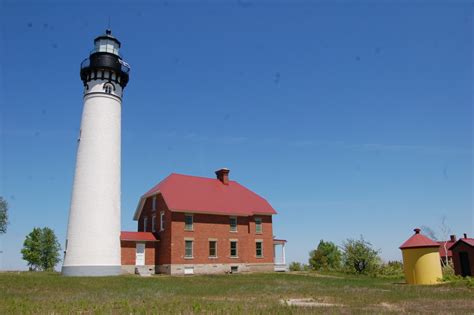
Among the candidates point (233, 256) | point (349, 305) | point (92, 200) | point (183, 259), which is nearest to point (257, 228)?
point (233, 256)

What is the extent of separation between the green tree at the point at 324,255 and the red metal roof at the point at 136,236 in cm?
2664

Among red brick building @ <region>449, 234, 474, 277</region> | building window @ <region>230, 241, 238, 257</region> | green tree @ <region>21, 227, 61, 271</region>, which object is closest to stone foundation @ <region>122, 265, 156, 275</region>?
building window @ <region>230, 241, 238, 257</region>

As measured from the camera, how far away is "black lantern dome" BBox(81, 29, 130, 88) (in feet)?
114

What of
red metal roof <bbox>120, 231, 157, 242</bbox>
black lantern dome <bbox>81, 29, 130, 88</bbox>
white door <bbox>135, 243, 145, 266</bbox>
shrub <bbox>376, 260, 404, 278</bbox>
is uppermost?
black lantern dome <bbox>81, 29, 130, 88</bbox>

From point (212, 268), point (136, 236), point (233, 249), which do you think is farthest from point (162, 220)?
point (233, 249)

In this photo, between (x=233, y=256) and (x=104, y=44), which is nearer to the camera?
(x=104, y=44)

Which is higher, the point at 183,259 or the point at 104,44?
the point at 104,44

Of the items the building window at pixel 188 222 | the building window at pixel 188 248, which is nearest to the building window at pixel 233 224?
the building window at pixel 188 222

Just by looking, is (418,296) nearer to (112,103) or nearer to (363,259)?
(363,259)

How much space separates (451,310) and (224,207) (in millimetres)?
28937

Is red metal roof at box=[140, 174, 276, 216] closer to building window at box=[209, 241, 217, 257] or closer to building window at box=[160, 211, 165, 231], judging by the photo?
building window at box=[160, 211, 165, 231]

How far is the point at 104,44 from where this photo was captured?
35.9 metres

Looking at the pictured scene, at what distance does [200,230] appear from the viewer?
38.7 meters

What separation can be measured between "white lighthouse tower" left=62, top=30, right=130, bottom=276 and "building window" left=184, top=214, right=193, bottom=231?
669 centimetres
